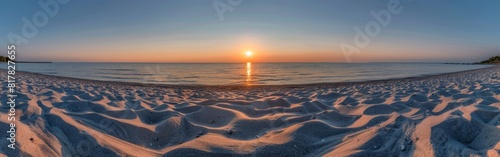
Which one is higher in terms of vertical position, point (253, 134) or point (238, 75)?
point (238, 75)

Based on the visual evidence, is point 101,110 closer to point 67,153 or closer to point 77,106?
point 77,106

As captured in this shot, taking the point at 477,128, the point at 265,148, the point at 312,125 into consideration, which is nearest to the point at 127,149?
the point at 265,148

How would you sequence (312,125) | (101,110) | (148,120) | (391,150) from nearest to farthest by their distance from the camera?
(391,150) → (312,125) → (148,120) → (101,110)

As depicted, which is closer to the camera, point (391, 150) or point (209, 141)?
point (391, 150)

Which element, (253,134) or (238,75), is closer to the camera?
(253,134)

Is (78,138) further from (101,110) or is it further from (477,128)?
(477,128)

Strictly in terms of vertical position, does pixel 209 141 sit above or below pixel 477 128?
below

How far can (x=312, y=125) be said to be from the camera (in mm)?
3859

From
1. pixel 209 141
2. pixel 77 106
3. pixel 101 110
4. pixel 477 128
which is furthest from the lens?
pixel 77 106

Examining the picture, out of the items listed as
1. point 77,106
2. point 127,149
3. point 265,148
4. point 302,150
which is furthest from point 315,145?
point 77,106

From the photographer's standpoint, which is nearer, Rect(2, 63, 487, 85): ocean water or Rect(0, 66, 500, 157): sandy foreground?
Rect(0, 66, 500, 157): sandy foreground

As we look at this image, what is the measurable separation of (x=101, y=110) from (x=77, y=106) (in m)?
0.74

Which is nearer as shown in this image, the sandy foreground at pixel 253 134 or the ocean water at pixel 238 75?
the sandy foreground at pixel 253 134

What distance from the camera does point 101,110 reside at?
5.00 metres
